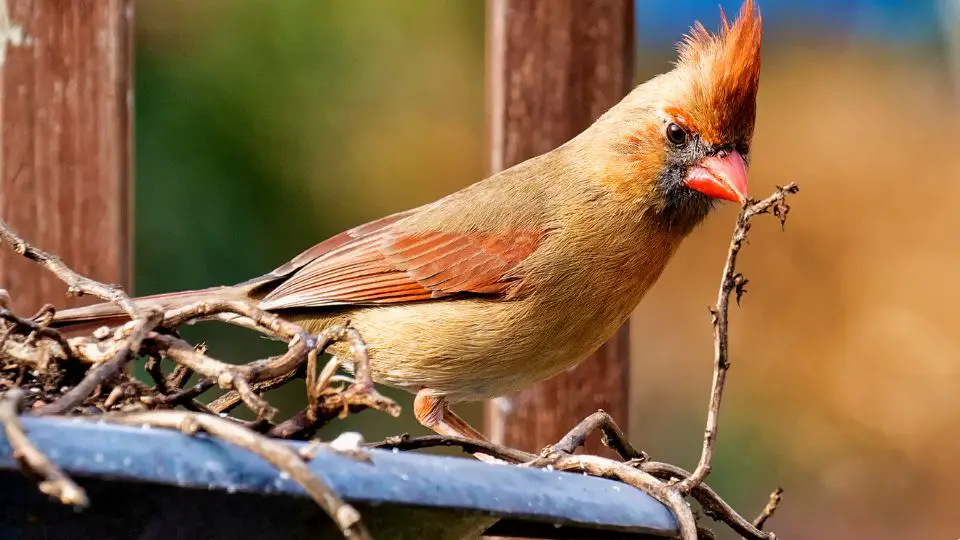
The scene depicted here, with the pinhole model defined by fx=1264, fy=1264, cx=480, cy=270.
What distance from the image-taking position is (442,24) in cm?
560

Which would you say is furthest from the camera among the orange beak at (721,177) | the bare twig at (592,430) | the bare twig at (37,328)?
the orange beak at (721,177)

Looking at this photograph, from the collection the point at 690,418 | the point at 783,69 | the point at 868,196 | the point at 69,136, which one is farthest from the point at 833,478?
the point at 69,136

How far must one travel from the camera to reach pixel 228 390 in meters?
1.57

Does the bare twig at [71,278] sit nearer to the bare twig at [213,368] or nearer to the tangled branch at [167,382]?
the tangled branch at [167,382]

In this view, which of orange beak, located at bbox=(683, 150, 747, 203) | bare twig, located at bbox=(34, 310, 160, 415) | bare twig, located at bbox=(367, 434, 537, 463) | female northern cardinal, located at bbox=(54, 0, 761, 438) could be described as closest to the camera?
bare twig, located at bbox=(34, 310, 160, 415)

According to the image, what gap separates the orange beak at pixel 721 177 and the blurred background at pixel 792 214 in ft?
6.67

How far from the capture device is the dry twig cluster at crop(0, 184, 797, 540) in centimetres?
103

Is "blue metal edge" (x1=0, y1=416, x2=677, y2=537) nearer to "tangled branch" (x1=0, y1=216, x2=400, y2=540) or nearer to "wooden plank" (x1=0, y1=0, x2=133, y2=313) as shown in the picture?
"tangled branch" (x1=0, y1=216, x2=400, y2=540)

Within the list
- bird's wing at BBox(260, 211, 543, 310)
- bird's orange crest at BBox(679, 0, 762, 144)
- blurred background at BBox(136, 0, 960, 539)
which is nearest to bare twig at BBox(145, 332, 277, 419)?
bird's wing at BBox(260, 211, 543, 310)

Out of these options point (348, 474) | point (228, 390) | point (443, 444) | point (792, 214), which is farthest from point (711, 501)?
point (792, 214)

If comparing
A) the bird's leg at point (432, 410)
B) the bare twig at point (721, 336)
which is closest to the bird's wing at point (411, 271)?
the bird's leg at point (432, 410)

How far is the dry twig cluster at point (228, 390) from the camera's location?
103 cm

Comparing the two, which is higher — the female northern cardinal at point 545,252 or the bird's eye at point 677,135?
the bird's eye at point 677,135

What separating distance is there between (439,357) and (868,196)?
3022mm
